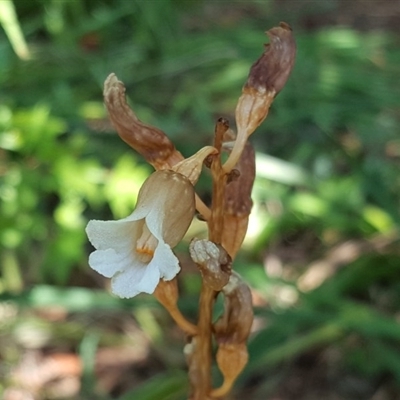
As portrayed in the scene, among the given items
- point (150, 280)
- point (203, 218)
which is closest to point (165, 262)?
point (150, 280)

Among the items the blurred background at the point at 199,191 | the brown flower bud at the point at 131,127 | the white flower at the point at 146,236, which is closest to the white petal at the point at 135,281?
the white flower at the point at 146,236

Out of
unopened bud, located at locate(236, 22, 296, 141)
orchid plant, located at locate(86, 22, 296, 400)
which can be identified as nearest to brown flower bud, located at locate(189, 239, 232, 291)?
orchid plant, located at locate(86, 22, 296, 400)

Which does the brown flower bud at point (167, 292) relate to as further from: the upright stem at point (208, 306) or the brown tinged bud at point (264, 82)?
the brown tinged bud at point (264, 82)

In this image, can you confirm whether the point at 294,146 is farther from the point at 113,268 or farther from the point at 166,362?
the point at 113,268

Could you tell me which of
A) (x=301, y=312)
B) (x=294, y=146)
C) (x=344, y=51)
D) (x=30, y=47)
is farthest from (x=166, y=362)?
(x=344, y=51)

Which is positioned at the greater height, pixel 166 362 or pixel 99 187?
pixel 99 187

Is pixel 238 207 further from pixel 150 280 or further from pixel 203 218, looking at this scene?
pixel 150 280

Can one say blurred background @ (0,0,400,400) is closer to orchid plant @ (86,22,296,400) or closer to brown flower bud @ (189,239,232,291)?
orchid plant @ (86,22,296,400)
